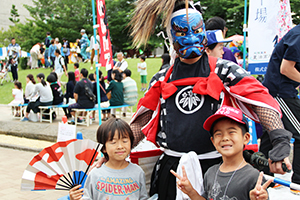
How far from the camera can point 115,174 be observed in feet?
7.74

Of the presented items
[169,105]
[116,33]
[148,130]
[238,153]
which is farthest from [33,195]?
[116,33]

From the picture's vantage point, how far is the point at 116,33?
3475cm

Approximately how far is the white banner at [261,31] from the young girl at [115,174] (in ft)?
13.5

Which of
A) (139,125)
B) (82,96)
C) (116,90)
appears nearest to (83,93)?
(82,96)

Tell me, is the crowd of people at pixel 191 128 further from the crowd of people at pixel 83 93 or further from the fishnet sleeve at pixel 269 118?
the crowd of people at pixel 83 93

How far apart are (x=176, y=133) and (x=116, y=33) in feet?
110

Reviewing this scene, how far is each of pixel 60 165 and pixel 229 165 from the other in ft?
4.43

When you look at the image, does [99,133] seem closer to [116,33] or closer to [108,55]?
[108,55]

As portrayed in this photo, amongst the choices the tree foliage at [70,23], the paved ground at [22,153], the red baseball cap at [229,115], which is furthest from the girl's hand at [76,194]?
the tree foliage at [70,23]

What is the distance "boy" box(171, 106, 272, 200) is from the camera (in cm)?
184

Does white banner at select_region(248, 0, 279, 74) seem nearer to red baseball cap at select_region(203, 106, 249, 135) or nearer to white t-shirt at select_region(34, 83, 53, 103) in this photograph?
red baseball cap at select_region(203, 106, 249, 135)

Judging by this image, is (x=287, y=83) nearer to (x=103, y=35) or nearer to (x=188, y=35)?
(x=188, y=35)

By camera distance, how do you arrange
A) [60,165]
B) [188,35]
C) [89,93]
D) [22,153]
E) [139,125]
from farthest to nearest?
[89,93] → [22,153] → [139,125] → [60,165] → [188,35]

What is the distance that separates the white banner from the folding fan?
424 centimetres
